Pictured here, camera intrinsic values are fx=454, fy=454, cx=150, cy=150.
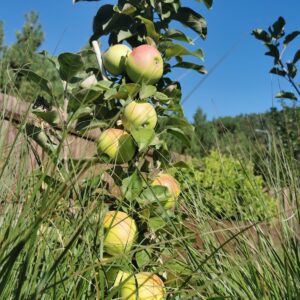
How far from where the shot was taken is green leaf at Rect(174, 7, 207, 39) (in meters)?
1.82

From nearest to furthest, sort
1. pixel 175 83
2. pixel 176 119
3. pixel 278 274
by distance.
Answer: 1. pixel 278 274
2. pixel 176 119
3. pixel 175 83

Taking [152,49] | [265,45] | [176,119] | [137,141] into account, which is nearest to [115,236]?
[137,141]

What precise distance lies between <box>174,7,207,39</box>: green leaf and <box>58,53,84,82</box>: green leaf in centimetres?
60

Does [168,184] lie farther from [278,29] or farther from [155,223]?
[278,29]

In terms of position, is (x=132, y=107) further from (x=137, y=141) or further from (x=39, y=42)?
(x=39, y=42)

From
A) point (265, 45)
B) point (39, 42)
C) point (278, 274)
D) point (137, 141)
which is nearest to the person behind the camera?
point (278, 274)

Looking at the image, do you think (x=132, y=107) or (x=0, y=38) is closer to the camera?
(x=132, y=107)

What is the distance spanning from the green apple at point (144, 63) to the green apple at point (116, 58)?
5cm

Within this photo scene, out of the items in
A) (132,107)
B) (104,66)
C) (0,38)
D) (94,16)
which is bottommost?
(132,107)

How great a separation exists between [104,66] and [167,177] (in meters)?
0.46

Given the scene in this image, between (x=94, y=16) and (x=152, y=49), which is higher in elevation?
(x=94, y=16)

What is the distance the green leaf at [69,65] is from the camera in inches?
52.7

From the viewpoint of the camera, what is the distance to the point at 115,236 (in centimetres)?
125

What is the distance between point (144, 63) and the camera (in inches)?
56.2
